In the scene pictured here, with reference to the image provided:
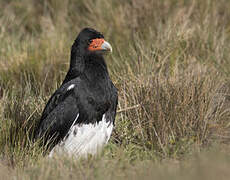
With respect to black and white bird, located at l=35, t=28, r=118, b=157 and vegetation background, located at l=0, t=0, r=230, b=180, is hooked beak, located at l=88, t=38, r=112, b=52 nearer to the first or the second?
black and white bird, located at l=35, t=28, r=118, b=157

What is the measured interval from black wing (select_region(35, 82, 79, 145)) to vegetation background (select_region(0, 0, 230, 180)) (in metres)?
0.18

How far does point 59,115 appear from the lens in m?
4.42

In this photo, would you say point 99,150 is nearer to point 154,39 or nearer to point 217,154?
point 217,154

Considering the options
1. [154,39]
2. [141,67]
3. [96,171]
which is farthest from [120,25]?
[96,171]

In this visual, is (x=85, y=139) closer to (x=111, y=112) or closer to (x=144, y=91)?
(x=111, y=112)

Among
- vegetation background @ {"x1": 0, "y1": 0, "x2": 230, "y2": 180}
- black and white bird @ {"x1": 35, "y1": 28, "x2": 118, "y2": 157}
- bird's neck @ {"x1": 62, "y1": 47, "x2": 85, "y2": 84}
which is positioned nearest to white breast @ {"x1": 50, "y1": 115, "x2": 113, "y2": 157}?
black and white bird @ {"x1": 35, "y1": 28, "x2": 118, "y2": 157}

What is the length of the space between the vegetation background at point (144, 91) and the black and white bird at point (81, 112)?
7.6 inches

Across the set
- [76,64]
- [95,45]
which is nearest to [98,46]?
[95,45]

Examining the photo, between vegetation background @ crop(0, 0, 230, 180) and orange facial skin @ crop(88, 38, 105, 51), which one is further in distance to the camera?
orange facial skin @ crop(88, 38, 105, 51)

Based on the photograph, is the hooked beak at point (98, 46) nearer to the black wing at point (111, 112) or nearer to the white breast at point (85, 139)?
the black wing at point (111, 112)

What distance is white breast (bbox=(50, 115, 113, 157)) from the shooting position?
14.1 feet

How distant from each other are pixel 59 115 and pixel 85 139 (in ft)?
1.09

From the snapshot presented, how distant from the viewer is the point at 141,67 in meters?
5.20

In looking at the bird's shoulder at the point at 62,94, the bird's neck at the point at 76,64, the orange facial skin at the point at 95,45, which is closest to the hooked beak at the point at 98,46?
the orange facial skin at the point at 95,45
